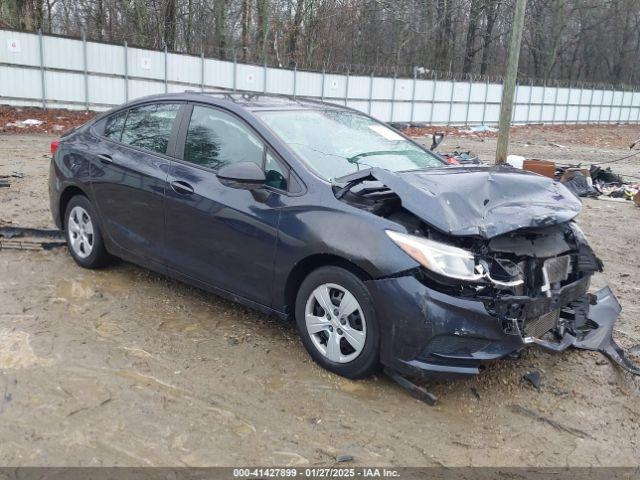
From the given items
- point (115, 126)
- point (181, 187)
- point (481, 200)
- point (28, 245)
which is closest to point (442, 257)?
point (481, 200)

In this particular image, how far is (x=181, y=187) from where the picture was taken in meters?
4.35

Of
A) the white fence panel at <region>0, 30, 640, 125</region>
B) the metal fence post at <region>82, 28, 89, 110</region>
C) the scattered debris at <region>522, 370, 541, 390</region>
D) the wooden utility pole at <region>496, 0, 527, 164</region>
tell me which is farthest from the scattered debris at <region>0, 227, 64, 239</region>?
the metal fence post at <region>82, 28, 89, 110</region>

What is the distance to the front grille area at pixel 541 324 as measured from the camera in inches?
134

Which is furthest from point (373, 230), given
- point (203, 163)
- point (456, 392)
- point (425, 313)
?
point (203, 163)

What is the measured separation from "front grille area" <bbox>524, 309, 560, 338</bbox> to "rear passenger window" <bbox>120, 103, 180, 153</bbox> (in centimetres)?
292

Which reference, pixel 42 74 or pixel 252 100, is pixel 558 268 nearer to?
pixel 252 100

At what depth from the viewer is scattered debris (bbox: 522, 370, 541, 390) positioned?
370 cm

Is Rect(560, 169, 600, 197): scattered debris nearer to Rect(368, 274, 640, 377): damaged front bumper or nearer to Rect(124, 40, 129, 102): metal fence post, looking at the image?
Rect(368, 274, 640, 377): damaged front bumper

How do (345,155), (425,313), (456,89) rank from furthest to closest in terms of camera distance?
(456,89), (345,155), (425,313)

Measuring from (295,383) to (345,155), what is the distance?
163 cm

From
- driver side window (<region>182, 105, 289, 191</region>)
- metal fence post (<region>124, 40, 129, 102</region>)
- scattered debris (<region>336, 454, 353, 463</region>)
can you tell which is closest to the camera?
scattered debris (<region>336, 454, 353, 463</region>)

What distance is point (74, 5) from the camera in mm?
26281

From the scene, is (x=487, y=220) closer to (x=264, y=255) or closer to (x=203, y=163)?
(x=264, y=255)

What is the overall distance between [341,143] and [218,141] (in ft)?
2.95
